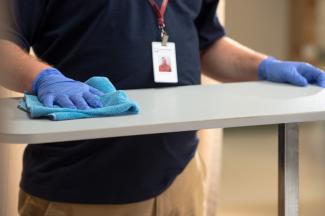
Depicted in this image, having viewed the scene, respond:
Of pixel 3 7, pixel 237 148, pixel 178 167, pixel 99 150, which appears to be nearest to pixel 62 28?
pixel 99 150

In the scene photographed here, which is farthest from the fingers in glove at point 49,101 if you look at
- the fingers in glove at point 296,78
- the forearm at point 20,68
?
the fingers in glove at point 296,78

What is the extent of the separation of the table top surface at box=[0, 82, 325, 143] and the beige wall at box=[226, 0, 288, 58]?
9.99 ft

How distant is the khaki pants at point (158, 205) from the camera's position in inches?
47.0

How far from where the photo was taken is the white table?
31.4 inches

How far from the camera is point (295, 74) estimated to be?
3.97 ft

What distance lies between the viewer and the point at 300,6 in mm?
4258

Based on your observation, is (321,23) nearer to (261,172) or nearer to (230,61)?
(261,172)

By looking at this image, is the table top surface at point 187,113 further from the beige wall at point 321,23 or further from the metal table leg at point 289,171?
the beige wall at point 321,23

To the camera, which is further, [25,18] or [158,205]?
[158,205]

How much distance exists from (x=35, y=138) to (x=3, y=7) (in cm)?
41

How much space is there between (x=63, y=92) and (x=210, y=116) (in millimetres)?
260

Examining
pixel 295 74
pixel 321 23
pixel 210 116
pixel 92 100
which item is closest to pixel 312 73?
pixel 295 74

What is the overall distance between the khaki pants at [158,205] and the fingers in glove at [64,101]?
0.35m

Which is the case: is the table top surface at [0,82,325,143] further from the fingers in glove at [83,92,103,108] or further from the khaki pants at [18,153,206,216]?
the khaki pants at [18,153,206,216]
